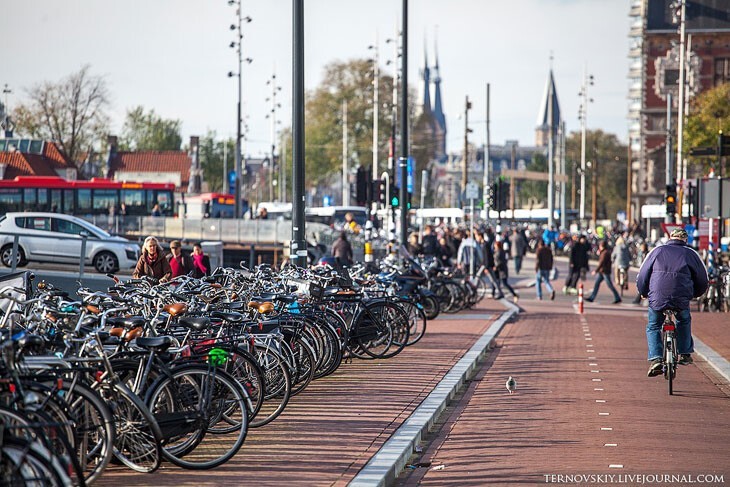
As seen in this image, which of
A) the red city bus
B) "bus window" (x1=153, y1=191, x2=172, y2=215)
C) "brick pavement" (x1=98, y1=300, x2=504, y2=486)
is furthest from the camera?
"bus window" (x1=153, y1=191, x2=172, y2=215)

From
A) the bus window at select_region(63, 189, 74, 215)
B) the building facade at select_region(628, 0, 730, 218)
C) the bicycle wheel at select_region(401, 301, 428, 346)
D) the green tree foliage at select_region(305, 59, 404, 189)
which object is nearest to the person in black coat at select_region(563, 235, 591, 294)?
the bicycle wheel at select_region(401, 301, 428, 346)

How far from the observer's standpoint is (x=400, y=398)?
37.9 feet

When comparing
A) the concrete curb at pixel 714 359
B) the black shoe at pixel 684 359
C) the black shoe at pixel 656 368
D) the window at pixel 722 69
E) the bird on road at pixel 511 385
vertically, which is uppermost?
the window at pixel 722 69

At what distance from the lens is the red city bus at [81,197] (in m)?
49.0

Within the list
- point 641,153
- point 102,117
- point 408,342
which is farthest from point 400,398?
point 641,153

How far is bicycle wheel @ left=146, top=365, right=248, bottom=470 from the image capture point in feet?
25.2

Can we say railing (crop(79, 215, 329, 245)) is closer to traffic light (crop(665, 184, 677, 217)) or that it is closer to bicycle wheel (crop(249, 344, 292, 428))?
traffic light (crop(665, 184, 677, 217))

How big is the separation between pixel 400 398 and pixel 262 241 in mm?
31158

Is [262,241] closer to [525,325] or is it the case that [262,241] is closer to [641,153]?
[525,325]

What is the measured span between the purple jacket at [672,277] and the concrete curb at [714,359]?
1862 millimetres

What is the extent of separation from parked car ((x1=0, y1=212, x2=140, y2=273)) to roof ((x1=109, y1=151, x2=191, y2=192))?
218 feet

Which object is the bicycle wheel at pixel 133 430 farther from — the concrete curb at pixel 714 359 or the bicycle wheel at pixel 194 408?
the concrete curb at pixel 714 359

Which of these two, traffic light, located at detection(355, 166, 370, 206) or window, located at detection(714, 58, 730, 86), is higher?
window, located at detection(714, 58, 730, 86)

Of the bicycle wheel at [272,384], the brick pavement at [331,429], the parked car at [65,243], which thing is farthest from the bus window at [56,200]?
the bicycle wheel at [272,384]
